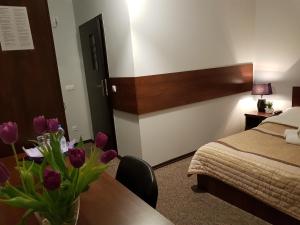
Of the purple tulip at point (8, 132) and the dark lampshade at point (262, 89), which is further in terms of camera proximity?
the dark lampshade at point (262, 89)

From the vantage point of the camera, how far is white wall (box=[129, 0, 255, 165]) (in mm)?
2752

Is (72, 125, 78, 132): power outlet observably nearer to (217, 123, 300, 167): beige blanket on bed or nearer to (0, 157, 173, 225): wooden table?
(217, 123, 300, 167): beige blanket on bed

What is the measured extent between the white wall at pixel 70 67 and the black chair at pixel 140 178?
2923 mm

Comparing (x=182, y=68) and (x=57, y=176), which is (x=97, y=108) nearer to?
(x=182, y=68)

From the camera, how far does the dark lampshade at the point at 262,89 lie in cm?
360

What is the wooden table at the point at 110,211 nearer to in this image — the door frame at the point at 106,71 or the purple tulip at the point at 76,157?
the purple tulip at the point at 76,157

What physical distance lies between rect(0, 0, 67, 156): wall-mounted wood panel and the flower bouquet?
1.15 m

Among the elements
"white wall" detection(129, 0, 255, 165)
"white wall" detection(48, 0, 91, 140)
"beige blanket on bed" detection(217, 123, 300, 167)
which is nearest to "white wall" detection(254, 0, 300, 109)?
"white wall" detection(129, 0, 255, 165)

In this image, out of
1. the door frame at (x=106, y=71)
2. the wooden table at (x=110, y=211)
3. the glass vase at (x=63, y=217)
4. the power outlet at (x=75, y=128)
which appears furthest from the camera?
the power outlet at (x=75, y=128)

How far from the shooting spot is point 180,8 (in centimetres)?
292

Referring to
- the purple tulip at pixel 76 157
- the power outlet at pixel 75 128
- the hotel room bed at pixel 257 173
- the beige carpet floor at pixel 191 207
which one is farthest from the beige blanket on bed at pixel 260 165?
the power outlet at pixel 75 128

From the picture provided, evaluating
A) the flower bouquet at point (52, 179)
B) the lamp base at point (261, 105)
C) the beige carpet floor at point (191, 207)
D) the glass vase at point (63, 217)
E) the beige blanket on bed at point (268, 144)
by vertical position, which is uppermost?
the flower bouquet at point (52, 179)

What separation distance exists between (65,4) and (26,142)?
2.79 meters

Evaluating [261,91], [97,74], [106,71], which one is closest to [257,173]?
[261,91]
